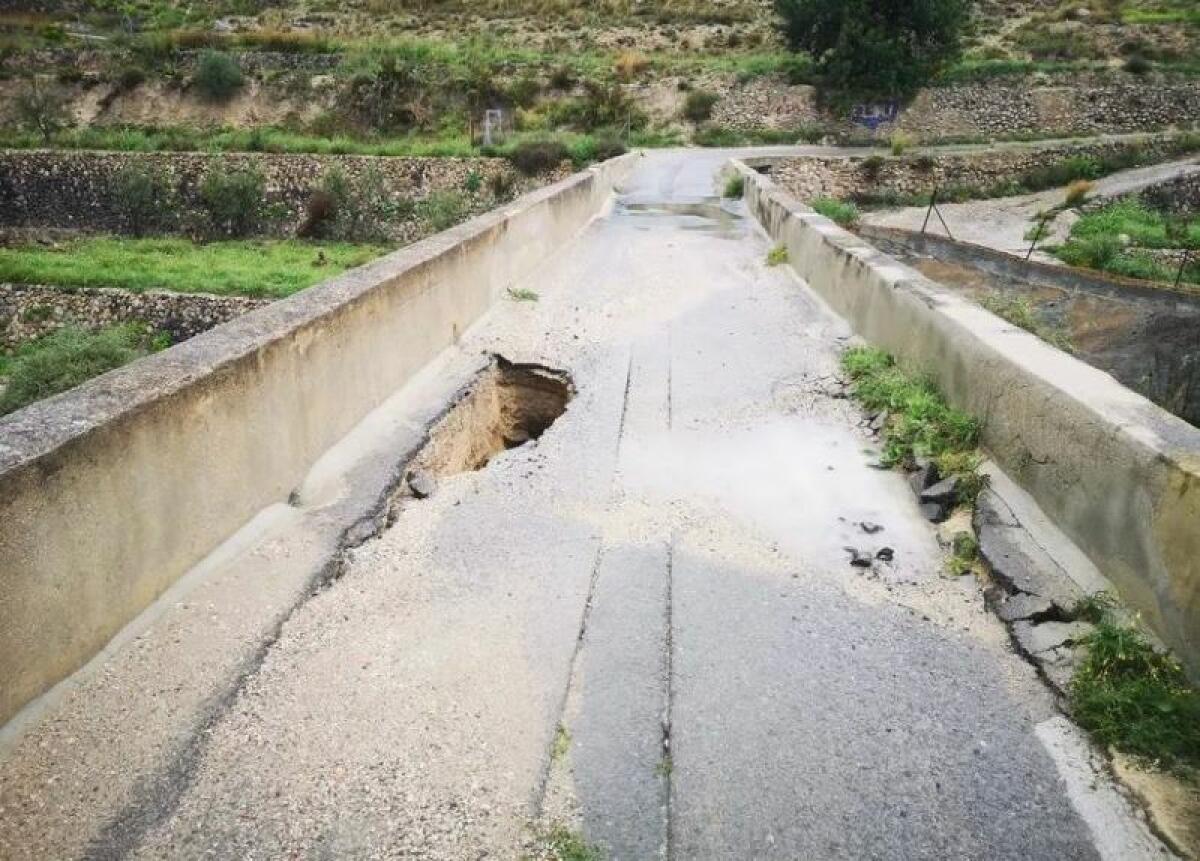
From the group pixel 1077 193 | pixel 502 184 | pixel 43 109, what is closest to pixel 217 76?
pixel 43 109

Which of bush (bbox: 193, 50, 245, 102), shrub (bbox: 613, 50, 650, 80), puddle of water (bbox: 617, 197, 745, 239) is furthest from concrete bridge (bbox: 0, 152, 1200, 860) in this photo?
bush (bbox: 193, 50, 245, 102)

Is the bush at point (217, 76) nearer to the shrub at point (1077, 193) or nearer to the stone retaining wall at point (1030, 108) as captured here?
the stone retaining wall at point (1030, 108)

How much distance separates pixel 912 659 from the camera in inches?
113

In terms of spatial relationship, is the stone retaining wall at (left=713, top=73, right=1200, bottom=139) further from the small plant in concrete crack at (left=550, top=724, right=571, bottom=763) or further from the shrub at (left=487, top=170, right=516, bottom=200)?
the small plant in concrete crack at (left=550, top=724, right=571, bottom=763)

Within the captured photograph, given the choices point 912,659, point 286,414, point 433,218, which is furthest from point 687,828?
point 433,218

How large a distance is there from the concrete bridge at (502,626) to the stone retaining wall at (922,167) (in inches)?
953

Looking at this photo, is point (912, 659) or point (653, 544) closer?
point (912, 659)

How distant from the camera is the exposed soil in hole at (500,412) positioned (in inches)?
202

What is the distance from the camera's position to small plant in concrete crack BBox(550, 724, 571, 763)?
2.44 metres

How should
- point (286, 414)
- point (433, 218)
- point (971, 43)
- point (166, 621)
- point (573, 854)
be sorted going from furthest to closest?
point (971, 43)
point (433, 218)
point (286, 414)
point (166, 621)
point (573, 854)

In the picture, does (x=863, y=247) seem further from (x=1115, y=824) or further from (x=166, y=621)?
(x=166, y=621)

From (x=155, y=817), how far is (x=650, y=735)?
1467 mm

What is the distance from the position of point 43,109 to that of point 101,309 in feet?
78.9

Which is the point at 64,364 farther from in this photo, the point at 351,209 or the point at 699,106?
the point at 699,106
